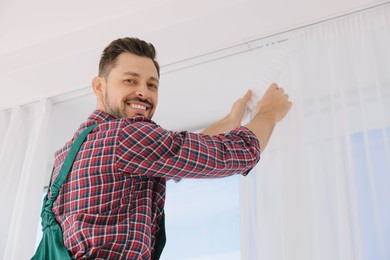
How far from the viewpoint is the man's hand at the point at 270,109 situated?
1659mm

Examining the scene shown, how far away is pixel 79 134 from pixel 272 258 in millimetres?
664

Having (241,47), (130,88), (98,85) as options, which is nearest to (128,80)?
(130,88)

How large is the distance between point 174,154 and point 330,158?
556 millimetres

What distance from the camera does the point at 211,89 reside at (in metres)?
2.30

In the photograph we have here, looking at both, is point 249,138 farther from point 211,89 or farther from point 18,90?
point 18,90

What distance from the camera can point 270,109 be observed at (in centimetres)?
177

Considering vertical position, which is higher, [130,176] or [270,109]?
[270,109]

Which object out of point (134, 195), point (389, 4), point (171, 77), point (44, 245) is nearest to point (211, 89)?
point (171, 77)

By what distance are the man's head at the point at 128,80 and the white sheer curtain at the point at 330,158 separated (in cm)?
44

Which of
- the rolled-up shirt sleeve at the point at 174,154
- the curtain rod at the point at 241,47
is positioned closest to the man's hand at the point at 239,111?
the curtain rod at the point at 241,47

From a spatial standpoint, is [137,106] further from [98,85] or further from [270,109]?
[270,109]

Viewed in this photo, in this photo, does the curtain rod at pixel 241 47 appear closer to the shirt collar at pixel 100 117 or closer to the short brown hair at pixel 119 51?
the short brown hair at pixel 119 51

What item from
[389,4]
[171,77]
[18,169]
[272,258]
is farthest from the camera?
[18,169]

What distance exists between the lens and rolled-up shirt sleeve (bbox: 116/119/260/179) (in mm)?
1407
